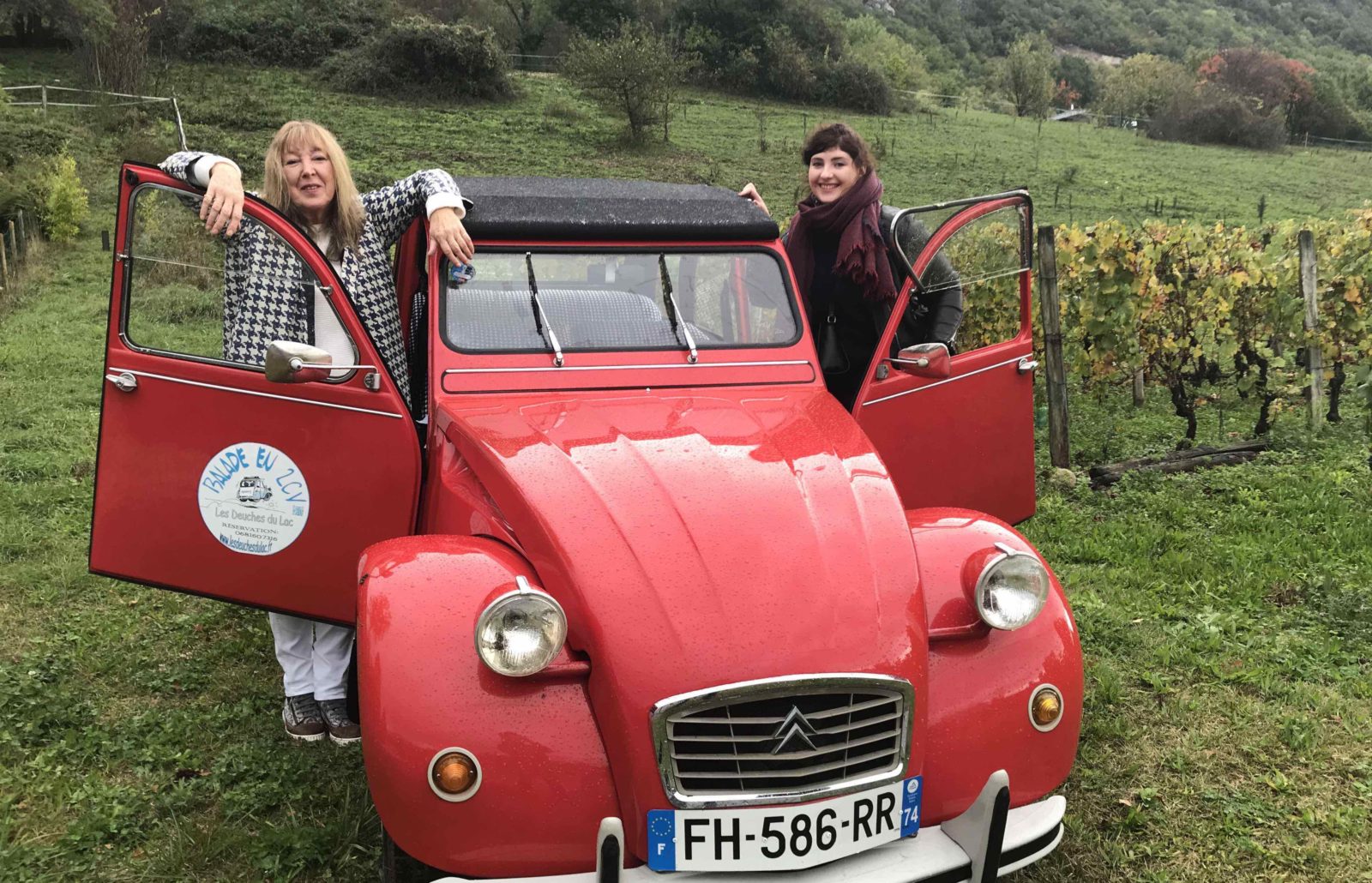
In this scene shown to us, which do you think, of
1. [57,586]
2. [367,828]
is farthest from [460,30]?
[367,828]

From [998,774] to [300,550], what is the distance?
2.53 meters

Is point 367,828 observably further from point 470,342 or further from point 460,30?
point 460,30

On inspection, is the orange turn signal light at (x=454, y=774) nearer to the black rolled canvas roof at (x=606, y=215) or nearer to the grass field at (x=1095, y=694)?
the grass field at (x=1095, y=694)

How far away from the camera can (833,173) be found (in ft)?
15.4

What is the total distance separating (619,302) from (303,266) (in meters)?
1.15

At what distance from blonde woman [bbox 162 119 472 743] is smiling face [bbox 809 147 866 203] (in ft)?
5.41

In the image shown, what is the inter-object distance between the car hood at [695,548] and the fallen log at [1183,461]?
469cm

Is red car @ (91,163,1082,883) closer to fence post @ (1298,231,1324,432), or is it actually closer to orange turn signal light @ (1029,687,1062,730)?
orange turn signal light @ (1029,687,1062,730)

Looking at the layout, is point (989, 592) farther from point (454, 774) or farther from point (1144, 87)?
point (1144, 87)

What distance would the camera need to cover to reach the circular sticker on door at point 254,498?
12.4 feet

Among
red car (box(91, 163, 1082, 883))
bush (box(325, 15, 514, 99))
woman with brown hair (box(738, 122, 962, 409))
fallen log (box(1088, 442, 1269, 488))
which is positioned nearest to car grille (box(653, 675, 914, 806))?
red car (box(91, 163, 1082, 883))

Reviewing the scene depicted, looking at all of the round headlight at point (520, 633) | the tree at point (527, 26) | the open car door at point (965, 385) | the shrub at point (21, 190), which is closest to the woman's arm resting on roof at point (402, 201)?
the open car door at point (965, 385)

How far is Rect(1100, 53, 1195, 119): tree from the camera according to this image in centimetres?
5453

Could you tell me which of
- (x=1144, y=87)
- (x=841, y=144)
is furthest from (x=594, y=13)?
(x=841, y=144)
